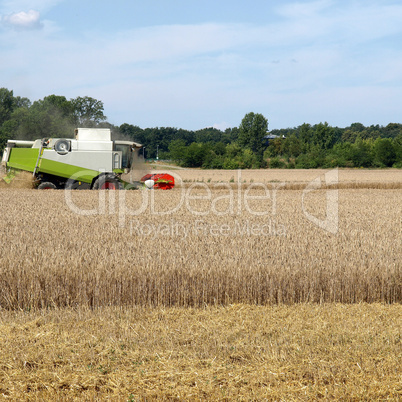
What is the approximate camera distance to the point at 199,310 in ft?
18.5

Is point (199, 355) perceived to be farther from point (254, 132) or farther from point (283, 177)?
point (254, 132)

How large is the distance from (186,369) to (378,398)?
5.03ft

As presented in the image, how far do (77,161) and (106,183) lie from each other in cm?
135

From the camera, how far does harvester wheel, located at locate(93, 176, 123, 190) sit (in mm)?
17781

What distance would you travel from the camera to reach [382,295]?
6.11 metres

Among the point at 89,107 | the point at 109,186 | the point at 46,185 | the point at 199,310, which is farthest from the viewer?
the point at 89,107

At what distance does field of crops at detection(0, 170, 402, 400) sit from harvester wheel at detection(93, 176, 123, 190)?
314 inches

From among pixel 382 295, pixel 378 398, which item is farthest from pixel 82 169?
pixel 378 398

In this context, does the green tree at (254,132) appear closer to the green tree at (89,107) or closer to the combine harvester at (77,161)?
the green tree at (89,107)

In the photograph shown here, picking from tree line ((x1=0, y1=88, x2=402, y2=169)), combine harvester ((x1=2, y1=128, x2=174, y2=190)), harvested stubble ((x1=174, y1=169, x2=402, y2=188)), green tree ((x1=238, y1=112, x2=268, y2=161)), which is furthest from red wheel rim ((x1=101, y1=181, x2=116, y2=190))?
green tree ((x1=238, y1=112, x2=268, y2=161))

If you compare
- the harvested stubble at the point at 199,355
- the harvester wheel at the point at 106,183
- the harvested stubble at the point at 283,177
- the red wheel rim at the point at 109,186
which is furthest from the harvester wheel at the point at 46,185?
the harvested stubble at the point at 199,355

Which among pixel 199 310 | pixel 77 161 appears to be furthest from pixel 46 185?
pixel 199 310

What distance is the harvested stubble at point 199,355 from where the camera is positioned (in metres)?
3.72

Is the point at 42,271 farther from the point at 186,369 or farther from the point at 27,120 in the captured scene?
the point at 27,120
